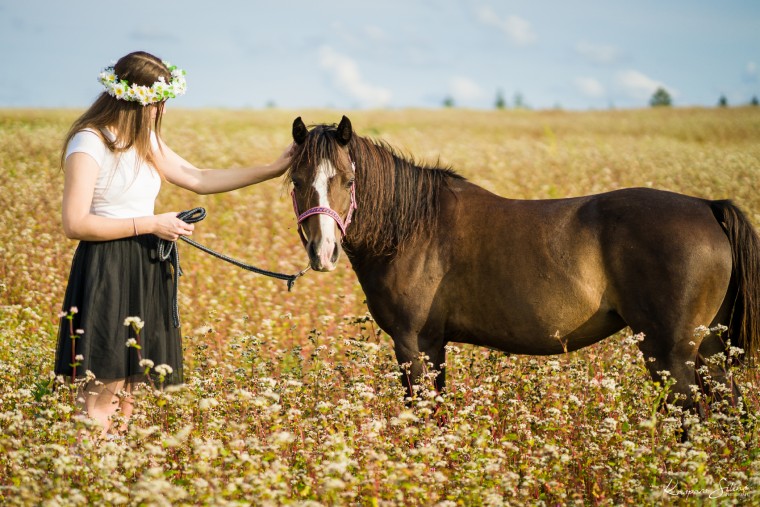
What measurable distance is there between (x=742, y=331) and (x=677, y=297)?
60 centimetres

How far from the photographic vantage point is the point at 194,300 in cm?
829

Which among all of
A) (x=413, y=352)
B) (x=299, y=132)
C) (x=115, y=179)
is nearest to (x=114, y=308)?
(x=115, y=179)

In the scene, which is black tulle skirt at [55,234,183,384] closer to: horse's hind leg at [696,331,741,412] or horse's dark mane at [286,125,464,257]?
horse's dark mane at [286,125,464,257]

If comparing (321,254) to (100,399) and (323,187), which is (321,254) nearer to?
(323,187)

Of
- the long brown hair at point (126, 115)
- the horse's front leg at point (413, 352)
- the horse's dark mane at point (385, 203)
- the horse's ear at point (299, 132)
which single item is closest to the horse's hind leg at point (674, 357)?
the horse's front leg at point (413, 352)

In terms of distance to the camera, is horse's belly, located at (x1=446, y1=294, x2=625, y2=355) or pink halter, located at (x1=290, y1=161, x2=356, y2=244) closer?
pink halter, located at (x1=290, y1=161, x2=356, y2=244)

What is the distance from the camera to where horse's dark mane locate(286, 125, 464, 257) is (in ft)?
15.8

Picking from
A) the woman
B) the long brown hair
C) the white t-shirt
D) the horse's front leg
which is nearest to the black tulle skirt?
the woman

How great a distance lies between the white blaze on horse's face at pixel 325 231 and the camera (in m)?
4.32

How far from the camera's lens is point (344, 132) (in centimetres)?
456

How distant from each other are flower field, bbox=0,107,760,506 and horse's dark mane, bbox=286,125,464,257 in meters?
0.73

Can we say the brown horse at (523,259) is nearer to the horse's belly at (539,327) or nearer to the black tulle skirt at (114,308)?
the horse's belly at (539,327)

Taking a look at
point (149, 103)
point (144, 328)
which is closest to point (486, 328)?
point (144, 328)

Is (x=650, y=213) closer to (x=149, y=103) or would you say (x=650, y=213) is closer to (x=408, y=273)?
(x=408, y=273)
